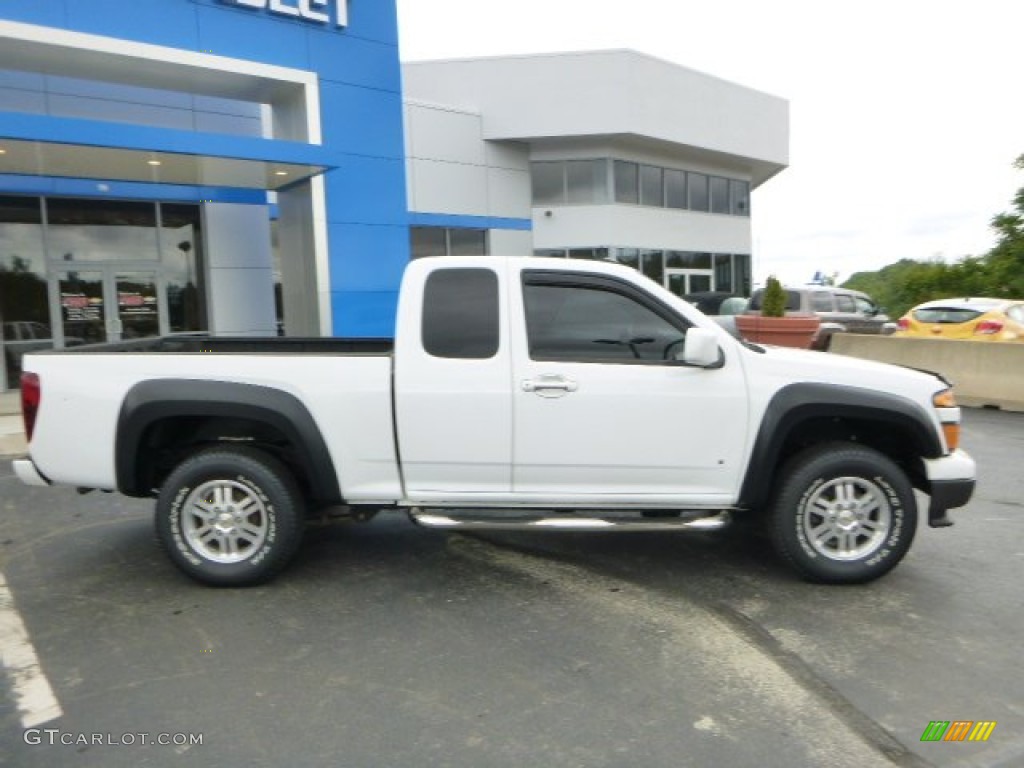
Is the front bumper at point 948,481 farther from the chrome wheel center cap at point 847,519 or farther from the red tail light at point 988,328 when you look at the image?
the red tail light at point 988,328

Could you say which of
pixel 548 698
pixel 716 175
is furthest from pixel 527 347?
pixel 716 175

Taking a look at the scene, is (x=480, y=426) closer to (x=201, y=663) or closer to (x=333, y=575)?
(x=333, y=575)

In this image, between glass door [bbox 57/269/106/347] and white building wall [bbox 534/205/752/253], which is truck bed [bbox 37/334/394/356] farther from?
white building wall [bbox 534/205/752/253]

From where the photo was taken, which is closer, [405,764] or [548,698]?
[405,764]

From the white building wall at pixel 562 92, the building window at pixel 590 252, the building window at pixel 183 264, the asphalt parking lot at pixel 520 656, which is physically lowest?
the asphalt parking lot at pixel 520 656

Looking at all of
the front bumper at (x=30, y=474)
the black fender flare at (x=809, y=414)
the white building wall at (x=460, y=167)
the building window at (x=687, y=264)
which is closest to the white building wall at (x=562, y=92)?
the white building wall at (x=460, y=167)

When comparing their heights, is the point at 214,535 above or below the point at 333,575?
above

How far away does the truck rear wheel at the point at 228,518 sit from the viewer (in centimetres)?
419

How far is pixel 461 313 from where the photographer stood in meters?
4.22

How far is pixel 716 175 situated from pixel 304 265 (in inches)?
796

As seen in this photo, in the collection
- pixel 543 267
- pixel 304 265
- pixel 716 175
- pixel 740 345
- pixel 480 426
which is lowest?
pixel 480 426

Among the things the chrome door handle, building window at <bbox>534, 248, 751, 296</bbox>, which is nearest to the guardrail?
the chrome door handle

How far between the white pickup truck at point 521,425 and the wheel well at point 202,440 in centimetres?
8

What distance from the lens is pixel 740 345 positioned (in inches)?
167
